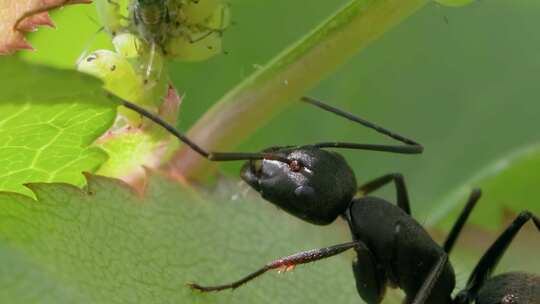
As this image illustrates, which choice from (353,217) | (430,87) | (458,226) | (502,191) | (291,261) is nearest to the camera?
(291,261)

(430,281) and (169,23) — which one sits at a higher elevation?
(169,23)

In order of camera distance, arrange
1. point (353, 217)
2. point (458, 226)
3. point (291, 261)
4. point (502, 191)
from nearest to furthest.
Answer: point (291, 261) → point (353, 217) → point (458, 226) → point (502, 191)

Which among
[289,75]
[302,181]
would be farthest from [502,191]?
[289,75]

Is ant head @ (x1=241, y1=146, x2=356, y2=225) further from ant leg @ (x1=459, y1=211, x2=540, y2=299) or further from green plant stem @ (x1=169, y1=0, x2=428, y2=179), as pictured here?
ant leg @ (x1=459, y1=211, x2=540, y2=299)

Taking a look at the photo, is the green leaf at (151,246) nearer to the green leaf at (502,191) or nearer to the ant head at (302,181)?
the ant head at (302,181)

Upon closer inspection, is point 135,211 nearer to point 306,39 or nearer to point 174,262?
point 174,262

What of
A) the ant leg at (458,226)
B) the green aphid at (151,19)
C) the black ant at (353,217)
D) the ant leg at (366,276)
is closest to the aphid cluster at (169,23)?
the green aphid at (151,19)

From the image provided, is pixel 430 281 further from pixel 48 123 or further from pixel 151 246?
pixel 48 123
